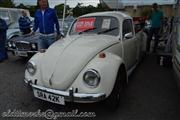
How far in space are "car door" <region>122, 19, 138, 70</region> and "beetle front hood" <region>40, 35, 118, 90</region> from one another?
575mm

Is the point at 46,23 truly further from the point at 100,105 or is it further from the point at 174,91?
the point at 174,91

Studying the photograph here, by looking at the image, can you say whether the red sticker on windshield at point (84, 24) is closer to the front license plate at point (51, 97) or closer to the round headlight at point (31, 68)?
the round headlight at point (31, 68)

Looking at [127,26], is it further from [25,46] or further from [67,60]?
[25,46]

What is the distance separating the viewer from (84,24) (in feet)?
16.9

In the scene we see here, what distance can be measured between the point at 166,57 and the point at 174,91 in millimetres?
2062

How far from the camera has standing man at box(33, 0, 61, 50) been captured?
5699mm

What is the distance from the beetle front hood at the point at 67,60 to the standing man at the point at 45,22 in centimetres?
153

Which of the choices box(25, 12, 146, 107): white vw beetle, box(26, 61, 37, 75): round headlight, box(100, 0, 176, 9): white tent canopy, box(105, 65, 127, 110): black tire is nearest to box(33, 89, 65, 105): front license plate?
box(25, 12, 146, 107): white vw beetle

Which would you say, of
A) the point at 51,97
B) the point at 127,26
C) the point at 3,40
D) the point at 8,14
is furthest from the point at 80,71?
the point at 8,14

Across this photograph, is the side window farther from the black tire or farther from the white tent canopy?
the white tent canopy

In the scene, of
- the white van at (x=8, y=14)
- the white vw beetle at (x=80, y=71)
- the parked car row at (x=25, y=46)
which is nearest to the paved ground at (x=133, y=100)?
the white vw beetle at (x=80, y=71)

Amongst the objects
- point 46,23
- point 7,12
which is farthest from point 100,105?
point 7,12

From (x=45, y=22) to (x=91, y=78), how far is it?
2.77m

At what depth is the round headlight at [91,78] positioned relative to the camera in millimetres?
3420
